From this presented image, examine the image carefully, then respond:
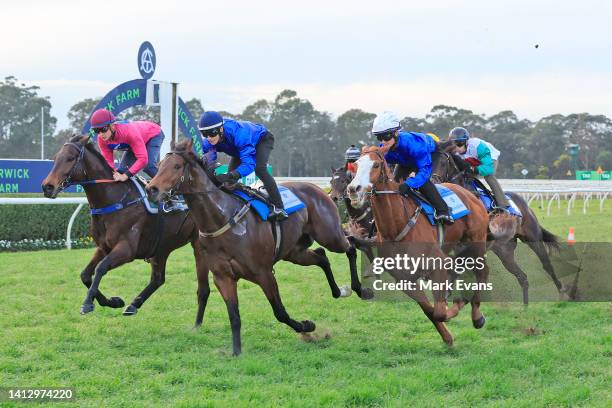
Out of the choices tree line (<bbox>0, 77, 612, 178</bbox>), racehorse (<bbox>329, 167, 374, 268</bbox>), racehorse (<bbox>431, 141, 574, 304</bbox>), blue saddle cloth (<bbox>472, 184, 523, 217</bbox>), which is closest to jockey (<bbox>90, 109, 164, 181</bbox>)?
racehorse (<bbox>329, 167, 374, 268</bbox>)

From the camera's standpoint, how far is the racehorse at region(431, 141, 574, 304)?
770 centimetres

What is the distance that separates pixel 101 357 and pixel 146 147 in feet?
7.85

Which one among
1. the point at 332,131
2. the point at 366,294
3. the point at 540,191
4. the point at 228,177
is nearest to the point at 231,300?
the point at 228,177

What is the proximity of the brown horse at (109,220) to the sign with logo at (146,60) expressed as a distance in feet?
17.0

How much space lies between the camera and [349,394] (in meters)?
4.55

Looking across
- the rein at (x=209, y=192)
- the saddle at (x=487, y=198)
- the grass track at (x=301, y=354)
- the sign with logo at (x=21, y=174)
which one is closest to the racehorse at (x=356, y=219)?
the grass track at (x=301, y=354)

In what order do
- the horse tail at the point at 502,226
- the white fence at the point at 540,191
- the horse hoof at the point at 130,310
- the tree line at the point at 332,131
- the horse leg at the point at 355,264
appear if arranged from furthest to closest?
the tree line at the point at 332,131, the white fence at the point at 540,191, the horse tail at the point at 502,226, the horse leg at the point at 355,264, the horse hoof at the point at 130,310

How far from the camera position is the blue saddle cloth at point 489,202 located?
7773 mm

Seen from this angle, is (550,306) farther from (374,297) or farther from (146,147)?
(146,147)

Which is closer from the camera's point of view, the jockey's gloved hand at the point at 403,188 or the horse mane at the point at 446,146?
the jockey's gloved hand at the point at 403,188

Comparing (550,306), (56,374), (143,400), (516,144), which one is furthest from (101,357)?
(516,144)

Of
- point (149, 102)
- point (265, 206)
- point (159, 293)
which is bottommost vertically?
point (159, 293)

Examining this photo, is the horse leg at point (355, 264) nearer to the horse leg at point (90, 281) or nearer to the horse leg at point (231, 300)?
the horse leg at point (231, 300)

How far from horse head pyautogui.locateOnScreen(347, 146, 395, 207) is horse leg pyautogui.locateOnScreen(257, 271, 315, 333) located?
951mm
